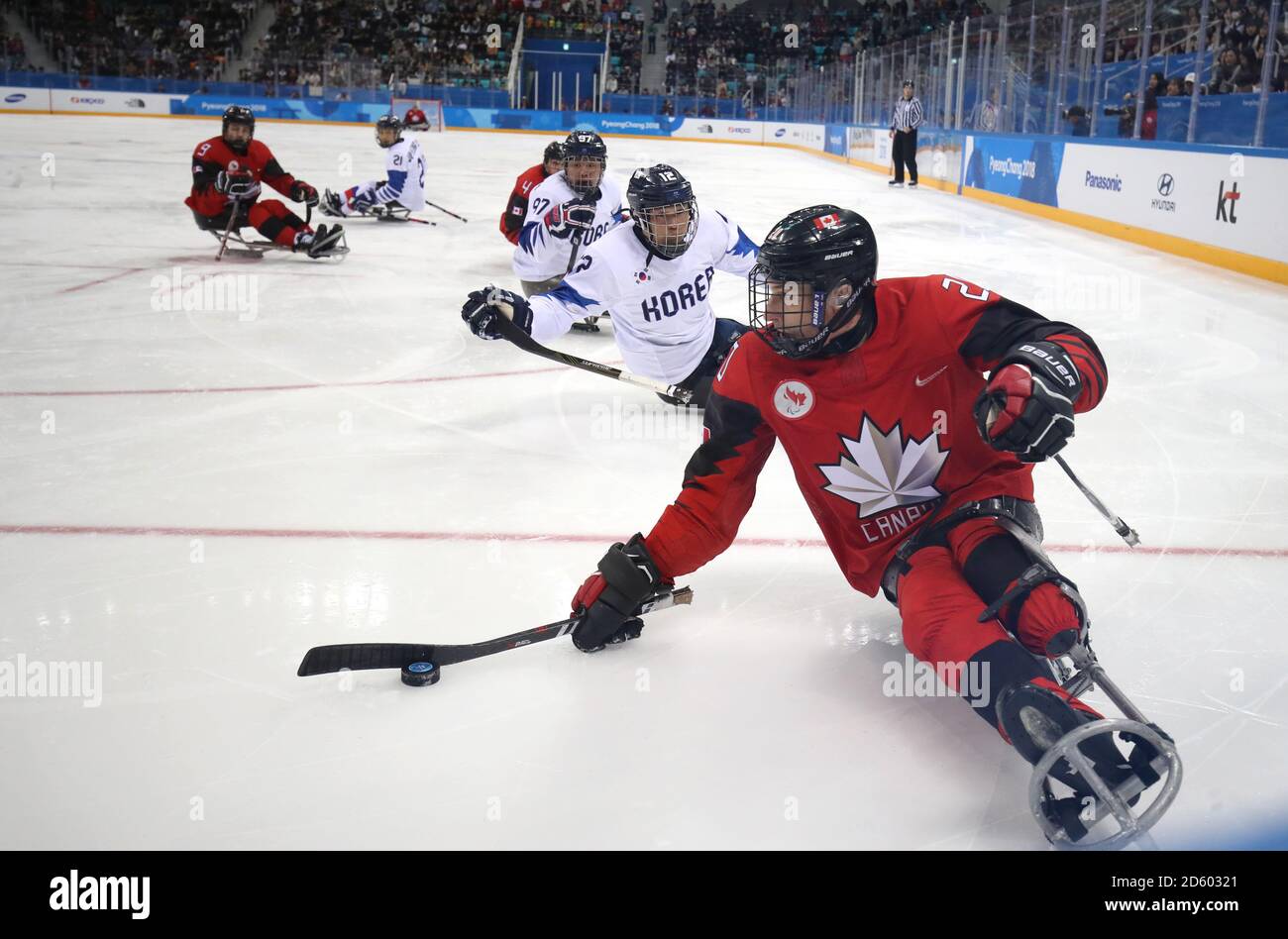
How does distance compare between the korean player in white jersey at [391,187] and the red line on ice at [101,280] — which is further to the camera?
the korean player in white jersey at [391,187]

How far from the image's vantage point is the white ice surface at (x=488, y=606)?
2021 millimetres

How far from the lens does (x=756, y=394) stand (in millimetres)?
2352

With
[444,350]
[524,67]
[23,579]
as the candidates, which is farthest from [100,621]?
[524,67]

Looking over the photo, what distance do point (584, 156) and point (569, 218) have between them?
1.63 ft

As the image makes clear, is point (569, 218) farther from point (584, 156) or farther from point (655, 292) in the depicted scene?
point (655, 292)

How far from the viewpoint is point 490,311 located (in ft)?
13.0

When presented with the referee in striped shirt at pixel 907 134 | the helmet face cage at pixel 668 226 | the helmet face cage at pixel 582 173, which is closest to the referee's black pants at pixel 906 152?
the referee in striped shirt at pixel 907 134

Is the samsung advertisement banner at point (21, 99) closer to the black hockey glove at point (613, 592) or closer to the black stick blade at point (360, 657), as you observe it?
the black stick blade at point (360, 657)

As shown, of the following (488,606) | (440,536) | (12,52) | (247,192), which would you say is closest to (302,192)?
(247,192)

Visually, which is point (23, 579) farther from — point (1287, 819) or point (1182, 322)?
point (1182, 322)

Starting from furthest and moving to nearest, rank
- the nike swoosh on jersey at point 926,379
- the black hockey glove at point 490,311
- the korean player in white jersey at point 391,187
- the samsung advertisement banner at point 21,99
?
the samsung advertisement banner at point 21,99 < the korean player in white jersey at point 391,187 < the black hockey glove at point 490,311 < the nike swoosh on jersey at point 926,379

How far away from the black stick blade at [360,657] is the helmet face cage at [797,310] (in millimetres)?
1038

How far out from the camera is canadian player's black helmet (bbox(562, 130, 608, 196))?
598 cm

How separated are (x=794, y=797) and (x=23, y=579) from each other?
2.18 metres
